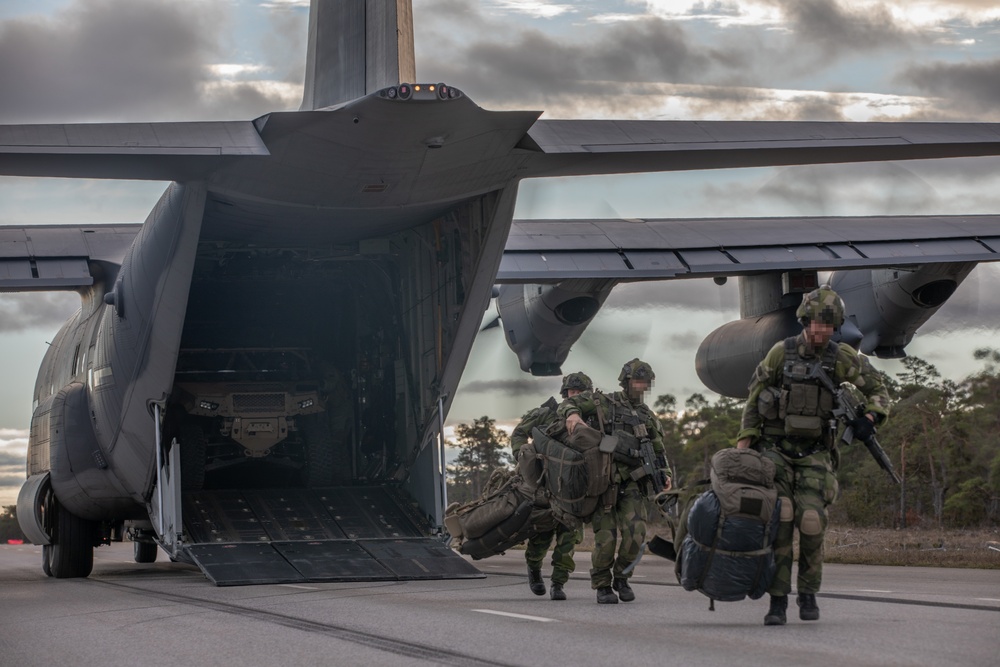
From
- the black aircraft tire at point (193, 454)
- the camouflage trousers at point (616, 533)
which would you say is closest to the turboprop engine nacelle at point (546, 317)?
the black aircraft tire at point (193, 454)

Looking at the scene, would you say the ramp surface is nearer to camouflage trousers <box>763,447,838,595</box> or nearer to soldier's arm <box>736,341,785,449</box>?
soldier's arm <box>736,341,785,449</box>

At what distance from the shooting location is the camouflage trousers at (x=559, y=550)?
9836mm

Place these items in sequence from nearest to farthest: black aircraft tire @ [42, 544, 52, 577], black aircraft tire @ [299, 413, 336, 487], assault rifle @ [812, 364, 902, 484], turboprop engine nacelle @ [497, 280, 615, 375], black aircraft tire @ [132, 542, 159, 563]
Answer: assault rifle @ [812, 364, 902, 484] < black aircraft tire @ [299, 413, 336, 487] < black aircraft tire @ [42, 544, 52, 577] < turboprop engine nacelle @ [497, 280, 615, 375] < black aircraft tire @ [132, 542, 159, 563]

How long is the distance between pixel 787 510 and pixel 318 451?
343 inches

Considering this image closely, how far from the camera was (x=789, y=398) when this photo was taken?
7.61 meters

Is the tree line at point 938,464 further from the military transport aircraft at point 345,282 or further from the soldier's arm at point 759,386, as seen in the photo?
the soldier's arm at point 759,386

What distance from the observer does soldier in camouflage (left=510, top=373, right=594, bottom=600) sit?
988 centimetres

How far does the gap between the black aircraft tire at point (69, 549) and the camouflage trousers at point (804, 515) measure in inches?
A: 425

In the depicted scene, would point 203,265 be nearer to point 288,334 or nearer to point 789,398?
point 288,334

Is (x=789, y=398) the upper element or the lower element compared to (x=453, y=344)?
lower

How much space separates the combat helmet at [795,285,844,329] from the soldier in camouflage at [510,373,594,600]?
9.38 feet

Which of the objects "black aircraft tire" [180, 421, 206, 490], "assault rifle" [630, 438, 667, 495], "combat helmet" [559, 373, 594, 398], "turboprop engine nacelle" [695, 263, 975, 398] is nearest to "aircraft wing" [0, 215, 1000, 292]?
"turboprop engine nacelle" [695, 263, 975, 398]

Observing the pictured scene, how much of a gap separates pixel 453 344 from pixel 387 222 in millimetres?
1567

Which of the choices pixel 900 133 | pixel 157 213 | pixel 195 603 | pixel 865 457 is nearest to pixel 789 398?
pixel 900 133
